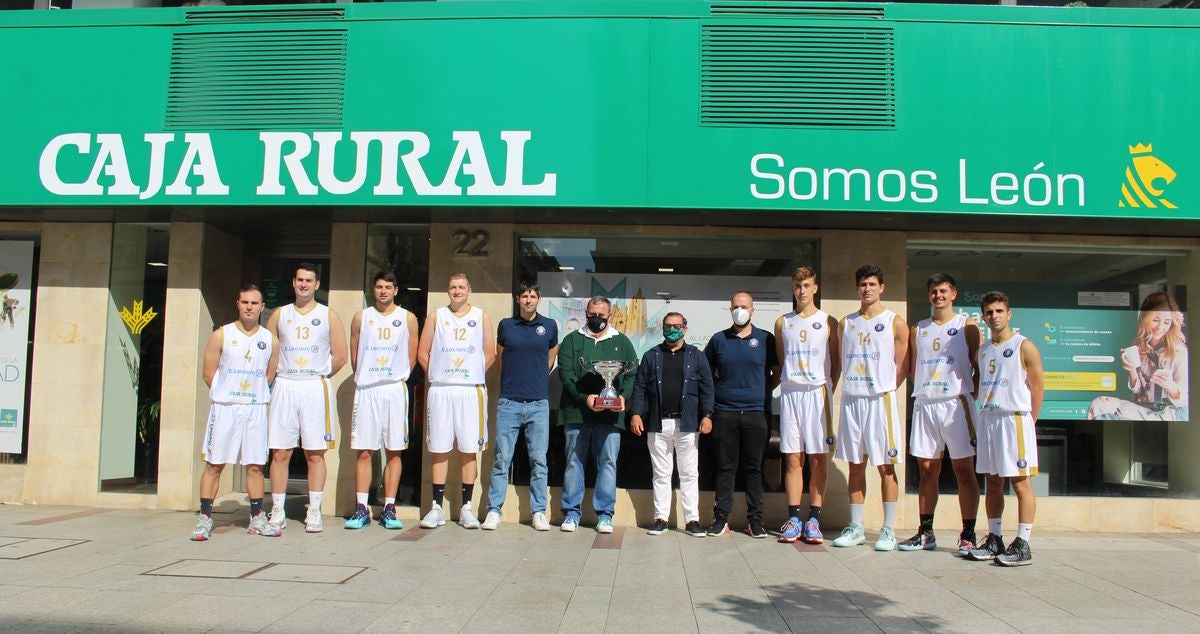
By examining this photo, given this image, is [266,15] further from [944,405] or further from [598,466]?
[944,405]

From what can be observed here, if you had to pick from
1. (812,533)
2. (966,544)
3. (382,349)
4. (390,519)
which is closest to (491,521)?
(390,519)

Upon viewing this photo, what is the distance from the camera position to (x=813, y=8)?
7281mm

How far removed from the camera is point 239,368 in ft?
22.0

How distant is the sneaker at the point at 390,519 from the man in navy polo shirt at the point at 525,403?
0.77 m

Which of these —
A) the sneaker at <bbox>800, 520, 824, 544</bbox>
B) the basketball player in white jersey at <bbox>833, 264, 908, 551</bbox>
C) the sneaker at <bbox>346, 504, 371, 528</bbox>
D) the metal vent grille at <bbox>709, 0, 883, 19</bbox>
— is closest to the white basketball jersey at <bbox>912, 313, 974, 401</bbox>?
the basketball player in white jersey at <bbox>833, 264, 908, 551</bbox>

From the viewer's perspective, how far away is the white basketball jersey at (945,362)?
253 inches

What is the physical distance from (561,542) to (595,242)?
277 centimetres

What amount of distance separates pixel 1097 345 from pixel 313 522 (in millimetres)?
7072

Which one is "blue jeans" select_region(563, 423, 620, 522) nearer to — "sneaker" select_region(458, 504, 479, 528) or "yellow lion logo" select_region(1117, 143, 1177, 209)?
"sneaker" select_region(458, 504, 479, 528)

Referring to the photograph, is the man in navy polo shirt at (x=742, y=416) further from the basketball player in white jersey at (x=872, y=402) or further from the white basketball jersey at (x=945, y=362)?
the white basketball jersey at (x=945, y=362)

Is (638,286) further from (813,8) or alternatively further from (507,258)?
(813,8)

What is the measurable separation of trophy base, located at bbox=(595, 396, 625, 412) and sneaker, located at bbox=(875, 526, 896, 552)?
88.6 inches

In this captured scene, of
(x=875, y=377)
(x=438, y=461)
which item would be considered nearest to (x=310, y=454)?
(x=438, y=461)

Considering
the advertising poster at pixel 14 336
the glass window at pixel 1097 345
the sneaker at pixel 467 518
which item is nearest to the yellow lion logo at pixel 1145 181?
the glass window at pixel 1097 345
